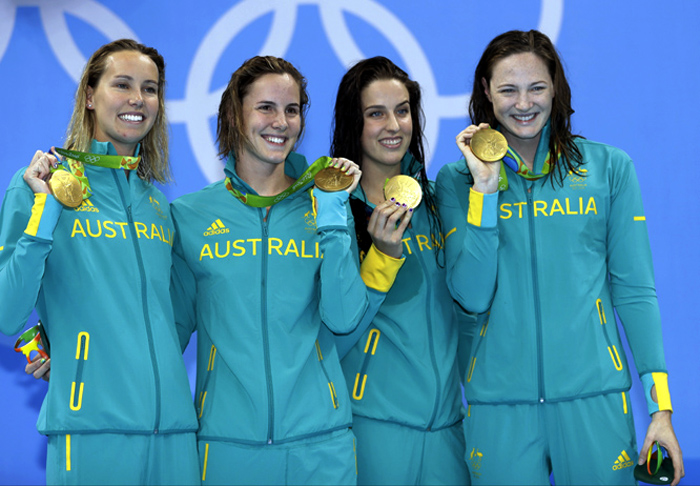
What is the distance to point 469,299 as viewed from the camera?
91.7 inches

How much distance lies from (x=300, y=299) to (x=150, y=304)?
0.43 m

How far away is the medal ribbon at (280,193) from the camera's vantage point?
2.30 meters

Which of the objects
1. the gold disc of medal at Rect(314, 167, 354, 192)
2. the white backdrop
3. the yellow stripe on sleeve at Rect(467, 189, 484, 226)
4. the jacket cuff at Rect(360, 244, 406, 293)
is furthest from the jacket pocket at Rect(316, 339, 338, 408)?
the white backdrop

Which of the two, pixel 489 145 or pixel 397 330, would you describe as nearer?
pixel 489 145

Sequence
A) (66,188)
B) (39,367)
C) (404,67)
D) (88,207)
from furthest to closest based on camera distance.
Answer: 1. (404,67)
2. (39,367)
3. (88,207)
4. (66,188)

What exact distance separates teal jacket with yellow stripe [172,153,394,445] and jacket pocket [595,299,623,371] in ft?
2.34

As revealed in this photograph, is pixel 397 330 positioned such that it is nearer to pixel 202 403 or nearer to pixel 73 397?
pixel 202 403

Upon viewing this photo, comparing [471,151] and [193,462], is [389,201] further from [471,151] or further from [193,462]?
[193,462]

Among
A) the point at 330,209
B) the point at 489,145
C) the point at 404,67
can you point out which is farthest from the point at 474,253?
the point at 404,67

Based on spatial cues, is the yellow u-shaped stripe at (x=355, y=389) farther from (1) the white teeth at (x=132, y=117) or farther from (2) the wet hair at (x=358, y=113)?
(1) the white teeth at (x=132, y=117)

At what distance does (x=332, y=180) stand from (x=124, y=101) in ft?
2.23

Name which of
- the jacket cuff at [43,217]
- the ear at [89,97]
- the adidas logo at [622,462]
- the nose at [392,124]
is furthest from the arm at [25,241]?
the adidas logo at [622,462]

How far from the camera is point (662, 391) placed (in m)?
2.21

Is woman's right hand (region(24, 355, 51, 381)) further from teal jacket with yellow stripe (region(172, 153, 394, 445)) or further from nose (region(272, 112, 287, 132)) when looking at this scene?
nose (region(272, 112, 287, 132))
